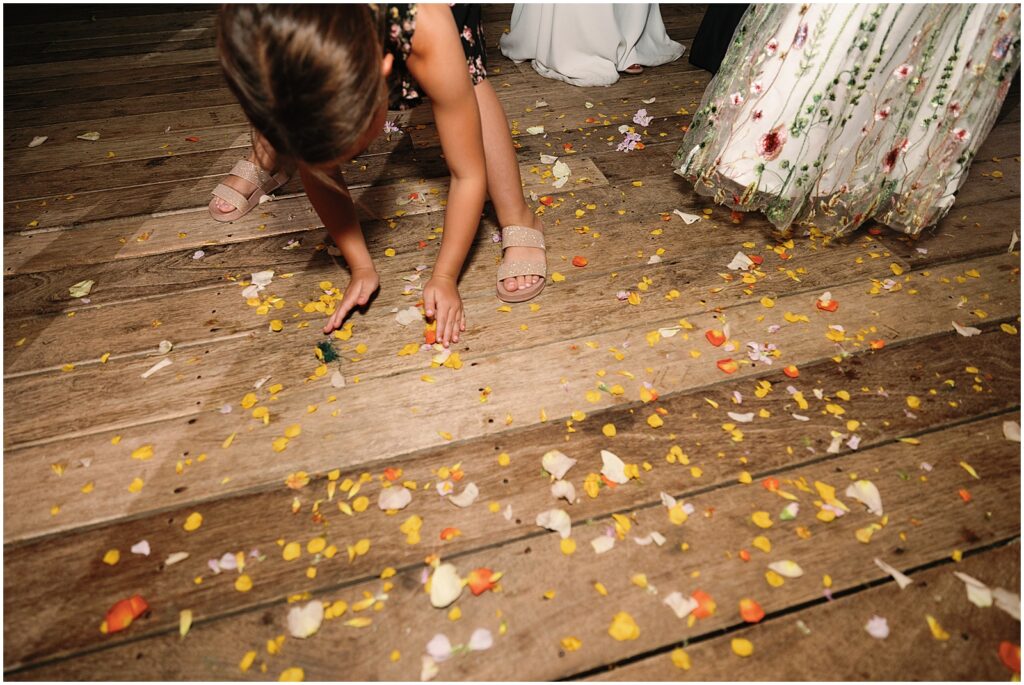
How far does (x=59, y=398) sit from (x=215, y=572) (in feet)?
2.05

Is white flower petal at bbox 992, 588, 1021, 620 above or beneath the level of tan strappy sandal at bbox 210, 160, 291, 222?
beneath

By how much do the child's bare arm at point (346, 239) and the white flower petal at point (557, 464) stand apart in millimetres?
598

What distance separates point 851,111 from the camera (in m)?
1.45

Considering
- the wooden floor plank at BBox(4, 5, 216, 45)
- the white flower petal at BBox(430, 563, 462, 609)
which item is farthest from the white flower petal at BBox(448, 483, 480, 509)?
the wooden floor plank at BBox(4, 5, 216, 45)

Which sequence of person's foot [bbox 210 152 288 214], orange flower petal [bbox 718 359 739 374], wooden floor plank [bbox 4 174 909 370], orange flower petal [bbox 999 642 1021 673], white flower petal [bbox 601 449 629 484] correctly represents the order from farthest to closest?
person's foot [bbox 210 152 288 214] → wooden floor plank [bbox 4 174 909 370] → orange flower petal [bbox 718 359 739 374] → white flower petal [bbox 601 449 629 484] → orange flower petal [bbox 999 642 1021 673]

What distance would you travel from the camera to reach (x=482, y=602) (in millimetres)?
926

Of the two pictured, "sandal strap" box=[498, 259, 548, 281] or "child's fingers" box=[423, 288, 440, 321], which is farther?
"sandal strap" box=[498, 259, 548, 281]

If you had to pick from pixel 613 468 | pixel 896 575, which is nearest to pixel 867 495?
pixel 896 575

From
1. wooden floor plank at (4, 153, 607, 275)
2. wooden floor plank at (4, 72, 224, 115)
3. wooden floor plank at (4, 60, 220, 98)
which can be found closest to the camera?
wooden floor plank at (4, 153, 607, 275)

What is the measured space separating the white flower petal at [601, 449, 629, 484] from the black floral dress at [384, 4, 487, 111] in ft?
2.79

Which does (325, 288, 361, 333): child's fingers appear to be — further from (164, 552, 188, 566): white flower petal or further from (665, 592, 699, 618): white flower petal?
(665, 592, 699, 618): white flower petal

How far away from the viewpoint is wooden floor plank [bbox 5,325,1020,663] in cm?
94

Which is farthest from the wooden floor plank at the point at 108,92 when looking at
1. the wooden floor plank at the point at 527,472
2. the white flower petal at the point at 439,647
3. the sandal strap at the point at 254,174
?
the white flower petal at the point at 439,647

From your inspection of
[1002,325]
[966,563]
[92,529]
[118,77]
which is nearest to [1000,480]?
[966,563]
